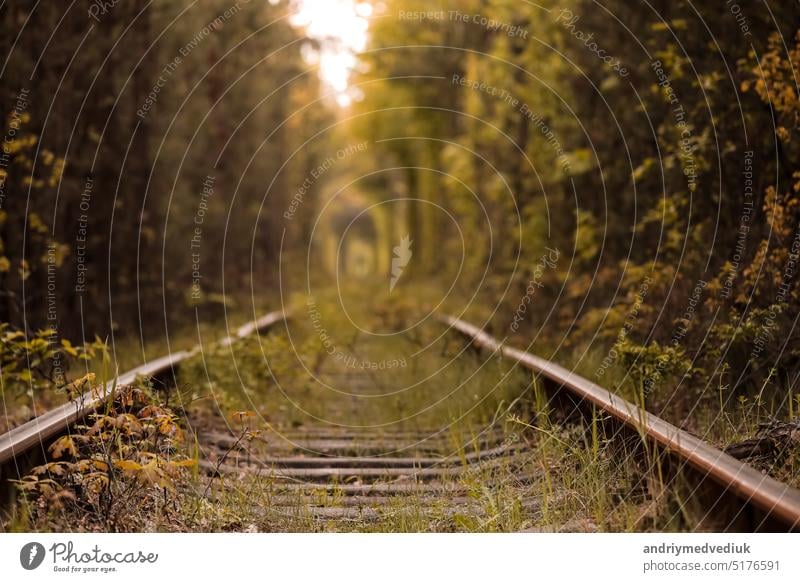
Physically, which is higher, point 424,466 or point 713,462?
point 713,462

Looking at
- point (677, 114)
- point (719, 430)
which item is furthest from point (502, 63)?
point (719, 430)

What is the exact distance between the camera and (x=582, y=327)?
9.42 metres

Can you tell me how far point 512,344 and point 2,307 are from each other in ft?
17.3

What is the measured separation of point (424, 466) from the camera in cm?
591
